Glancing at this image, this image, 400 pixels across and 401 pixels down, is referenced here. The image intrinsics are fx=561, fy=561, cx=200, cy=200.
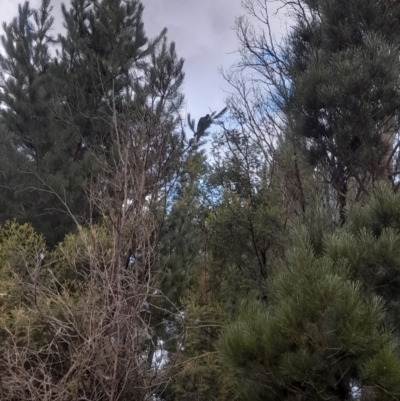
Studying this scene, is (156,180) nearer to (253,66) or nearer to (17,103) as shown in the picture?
(253,66)

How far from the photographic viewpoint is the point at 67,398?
500 centimetres

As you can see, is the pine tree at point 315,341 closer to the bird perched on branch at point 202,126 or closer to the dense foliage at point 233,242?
the dense foliage at point 233,242

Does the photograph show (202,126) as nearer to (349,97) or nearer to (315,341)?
(349,97)

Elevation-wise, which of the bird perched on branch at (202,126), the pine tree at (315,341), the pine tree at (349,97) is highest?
the bird perched on branch at (202,126)

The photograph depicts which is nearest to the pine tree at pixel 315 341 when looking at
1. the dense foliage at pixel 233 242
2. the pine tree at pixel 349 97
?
the dense foliage at pixel 233 242

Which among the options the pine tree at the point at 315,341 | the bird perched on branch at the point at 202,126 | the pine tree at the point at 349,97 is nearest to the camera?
the pine tree at the point at 315,341

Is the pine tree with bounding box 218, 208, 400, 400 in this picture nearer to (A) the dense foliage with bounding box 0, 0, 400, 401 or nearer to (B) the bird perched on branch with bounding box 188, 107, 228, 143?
(A) the dense foliage with bounding box 0, 0, 400, 401

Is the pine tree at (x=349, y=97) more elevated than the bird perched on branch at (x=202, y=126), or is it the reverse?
the bird perched on branch at (x=202, y=126)

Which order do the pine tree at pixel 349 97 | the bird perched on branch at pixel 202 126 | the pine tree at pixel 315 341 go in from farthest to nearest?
the bird perched on branch at pixel 202 126 < the pine tree at pixel 349 97 < the pine tree at pixel 315 341

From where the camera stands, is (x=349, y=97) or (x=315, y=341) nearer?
(x=315, y=341)

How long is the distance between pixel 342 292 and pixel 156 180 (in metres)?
2.64

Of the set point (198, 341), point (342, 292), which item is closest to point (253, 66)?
point (198, 341)

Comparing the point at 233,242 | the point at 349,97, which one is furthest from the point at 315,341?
the point at 233,242

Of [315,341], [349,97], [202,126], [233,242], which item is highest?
[202,126]
